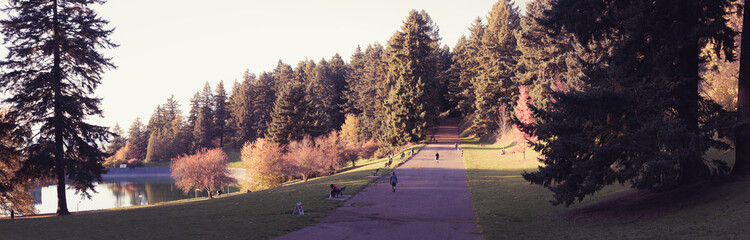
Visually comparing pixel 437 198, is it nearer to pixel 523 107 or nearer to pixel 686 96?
pixel 686 96

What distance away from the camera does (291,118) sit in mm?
65750

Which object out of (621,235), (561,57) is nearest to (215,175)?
(561,57)

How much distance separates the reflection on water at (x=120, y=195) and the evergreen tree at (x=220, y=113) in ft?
66.2

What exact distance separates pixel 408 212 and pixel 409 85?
4457 centimetres

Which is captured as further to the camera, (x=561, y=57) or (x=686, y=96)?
(x=561, y=57)

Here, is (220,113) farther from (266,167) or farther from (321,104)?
(266,167)

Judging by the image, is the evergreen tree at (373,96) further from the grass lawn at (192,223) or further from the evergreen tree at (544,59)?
the grass lawn at (192,223)

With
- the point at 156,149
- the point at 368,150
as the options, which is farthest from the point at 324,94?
the point at 156,149

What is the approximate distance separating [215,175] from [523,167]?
35.5 metres

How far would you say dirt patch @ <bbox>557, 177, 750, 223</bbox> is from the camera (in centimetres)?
1385

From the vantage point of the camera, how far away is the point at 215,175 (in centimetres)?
5272

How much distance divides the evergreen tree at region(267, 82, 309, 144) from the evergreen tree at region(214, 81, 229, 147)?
159 ft

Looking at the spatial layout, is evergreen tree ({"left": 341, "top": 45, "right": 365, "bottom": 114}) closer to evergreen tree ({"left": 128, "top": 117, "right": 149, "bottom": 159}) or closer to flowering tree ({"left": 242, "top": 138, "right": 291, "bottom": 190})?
flowering tree ({"left": 242, "top": 138, "right": 291, "bottom": 190})

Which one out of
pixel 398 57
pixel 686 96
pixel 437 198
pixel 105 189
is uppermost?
pixel 398 57
